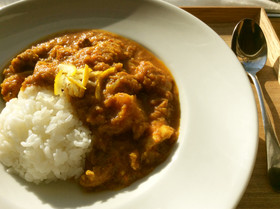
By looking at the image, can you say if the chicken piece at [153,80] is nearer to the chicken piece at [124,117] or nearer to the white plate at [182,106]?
the white plate at [182,106]

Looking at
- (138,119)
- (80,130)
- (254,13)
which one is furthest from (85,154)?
(254,13)

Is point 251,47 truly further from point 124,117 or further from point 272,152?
point 124,117

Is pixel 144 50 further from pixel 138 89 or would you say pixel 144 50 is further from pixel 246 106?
pixel 246 106

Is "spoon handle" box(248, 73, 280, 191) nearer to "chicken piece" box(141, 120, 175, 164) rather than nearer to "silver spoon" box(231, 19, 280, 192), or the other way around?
"silver spoon" box(231, 19, 280, 192)

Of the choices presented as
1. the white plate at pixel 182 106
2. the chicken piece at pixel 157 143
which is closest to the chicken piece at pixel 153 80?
the white plate at pixel 182 106

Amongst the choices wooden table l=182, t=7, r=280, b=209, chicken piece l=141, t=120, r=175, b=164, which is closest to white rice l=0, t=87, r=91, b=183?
chicken piece l=141, t=120, r=175, b=164
